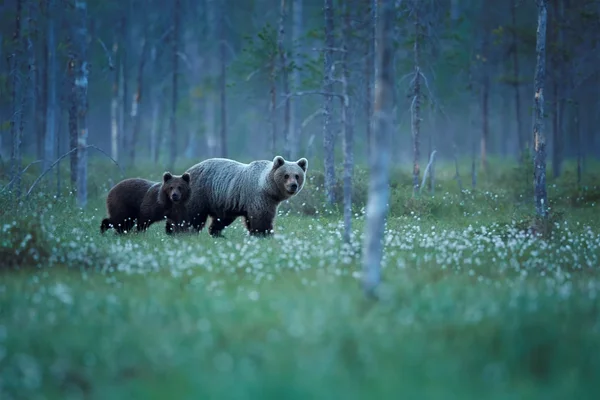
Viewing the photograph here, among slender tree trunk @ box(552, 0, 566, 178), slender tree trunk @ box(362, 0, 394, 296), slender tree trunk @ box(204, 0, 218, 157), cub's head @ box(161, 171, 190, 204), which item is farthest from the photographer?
slender tree trunk @ box(204, 0, 218, 157)

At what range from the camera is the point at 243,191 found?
1428 cm

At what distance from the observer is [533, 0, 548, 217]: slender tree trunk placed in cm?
1428

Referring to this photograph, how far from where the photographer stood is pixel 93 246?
1054 centimetres

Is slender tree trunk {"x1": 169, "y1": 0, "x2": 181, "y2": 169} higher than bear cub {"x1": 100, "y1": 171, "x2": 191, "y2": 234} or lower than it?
higher

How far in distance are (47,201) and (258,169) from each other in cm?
604

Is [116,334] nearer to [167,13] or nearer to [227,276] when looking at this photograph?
[227,276]

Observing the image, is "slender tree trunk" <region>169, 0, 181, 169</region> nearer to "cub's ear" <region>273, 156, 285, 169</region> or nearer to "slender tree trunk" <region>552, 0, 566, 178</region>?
"slender tree trunk" <region>552, 0, 566, 178</region>

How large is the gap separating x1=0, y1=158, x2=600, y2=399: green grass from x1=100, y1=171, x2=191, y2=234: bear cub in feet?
7.91

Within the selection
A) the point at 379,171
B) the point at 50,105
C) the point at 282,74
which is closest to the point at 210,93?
the point at 50,105

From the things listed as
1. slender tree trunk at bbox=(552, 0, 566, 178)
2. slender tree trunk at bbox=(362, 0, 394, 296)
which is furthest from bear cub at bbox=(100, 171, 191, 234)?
slender tree trunk at bbox=(552, 0, 566, 178)

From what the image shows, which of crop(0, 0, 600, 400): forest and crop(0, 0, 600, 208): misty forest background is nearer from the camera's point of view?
crop(0, 0, 600, 400): forest

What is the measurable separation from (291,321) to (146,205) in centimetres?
865

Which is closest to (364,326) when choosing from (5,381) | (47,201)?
(5,381)

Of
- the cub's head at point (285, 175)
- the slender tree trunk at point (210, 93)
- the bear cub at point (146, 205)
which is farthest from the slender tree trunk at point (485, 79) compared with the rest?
the bear cub at point (146, 205)
